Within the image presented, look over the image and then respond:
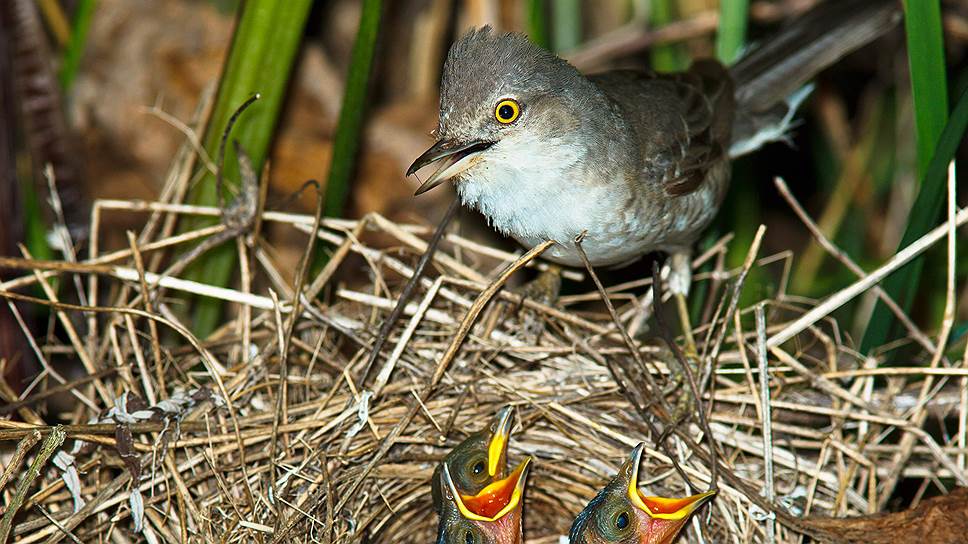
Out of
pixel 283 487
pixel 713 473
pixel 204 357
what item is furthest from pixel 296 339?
pixel 713 473

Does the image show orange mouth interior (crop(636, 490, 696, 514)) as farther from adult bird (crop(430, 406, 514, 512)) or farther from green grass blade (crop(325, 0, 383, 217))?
green grass blade (crop(325, 0, 383, 217))

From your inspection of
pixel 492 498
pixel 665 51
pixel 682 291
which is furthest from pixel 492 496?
pixel 665 51

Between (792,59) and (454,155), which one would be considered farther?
(792,59)

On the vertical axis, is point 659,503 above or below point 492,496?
above

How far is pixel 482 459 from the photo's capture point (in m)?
2.38

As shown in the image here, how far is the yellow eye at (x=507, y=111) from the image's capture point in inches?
88.7

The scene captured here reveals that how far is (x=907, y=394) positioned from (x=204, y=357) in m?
1.86

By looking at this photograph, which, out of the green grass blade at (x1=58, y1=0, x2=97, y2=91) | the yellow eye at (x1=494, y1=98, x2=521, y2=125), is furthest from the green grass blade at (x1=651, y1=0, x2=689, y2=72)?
the green grass blade at (x1=58, y1=0, x2=97, y2=91)

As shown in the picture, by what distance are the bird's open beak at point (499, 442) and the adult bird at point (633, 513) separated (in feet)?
0.84

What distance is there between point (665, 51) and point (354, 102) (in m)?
1.34

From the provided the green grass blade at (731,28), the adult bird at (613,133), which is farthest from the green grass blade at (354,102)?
the green grass blade at (731,28)

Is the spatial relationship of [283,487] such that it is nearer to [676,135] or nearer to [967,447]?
[676,135]

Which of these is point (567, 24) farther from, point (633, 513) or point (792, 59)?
point (633, 513)

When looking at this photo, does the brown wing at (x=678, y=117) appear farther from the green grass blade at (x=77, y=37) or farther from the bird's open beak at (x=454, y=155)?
the green grass blade at (x=77, y=37)
